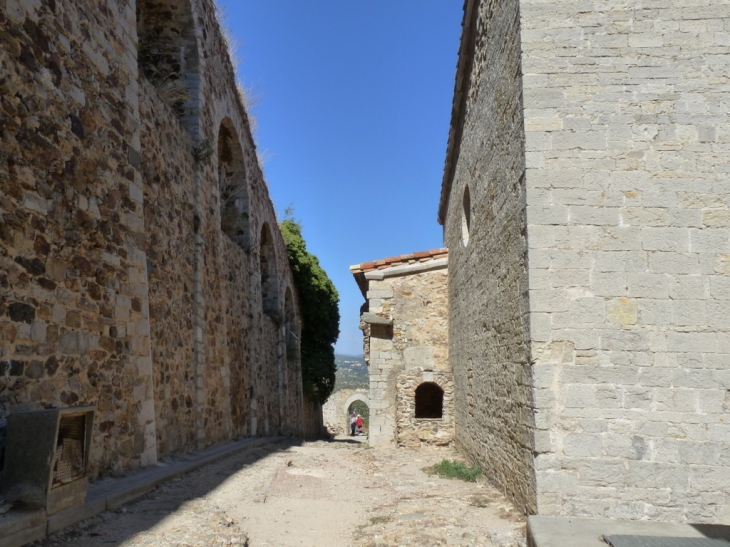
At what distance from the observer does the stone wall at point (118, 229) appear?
3.99 m

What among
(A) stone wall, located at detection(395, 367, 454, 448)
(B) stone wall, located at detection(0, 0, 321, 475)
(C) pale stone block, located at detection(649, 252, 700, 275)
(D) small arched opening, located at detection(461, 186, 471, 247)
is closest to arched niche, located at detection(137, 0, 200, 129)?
(B) stone wall, located at detection(0, 0, 321, 475)

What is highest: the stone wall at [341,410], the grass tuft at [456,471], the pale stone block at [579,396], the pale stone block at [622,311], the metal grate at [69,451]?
the pale stone block at [622,311]

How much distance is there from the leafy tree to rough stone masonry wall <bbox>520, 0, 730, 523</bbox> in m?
14.2

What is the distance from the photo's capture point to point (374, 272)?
36.3 feet

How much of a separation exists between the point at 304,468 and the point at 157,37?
644 centimetres

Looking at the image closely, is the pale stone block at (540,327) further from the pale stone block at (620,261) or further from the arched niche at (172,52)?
the arched niche at (172,52)

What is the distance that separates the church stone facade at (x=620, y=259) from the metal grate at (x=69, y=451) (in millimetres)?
3212

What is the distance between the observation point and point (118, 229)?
17.5ft

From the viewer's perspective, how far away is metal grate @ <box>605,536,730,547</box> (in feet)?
11.9

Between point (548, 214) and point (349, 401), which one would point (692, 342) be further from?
point (349, 401)

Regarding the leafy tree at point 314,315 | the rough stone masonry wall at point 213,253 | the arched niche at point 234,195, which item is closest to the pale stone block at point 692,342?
the rough stone masonry wall at point 213,253

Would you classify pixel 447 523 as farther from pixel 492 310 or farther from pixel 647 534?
pixel 492 310

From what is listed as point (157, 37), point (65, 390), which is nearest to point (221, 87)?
point (157, 37)

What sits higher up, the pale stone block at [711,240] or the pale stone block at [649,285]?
the pale stone block at [711,240]
